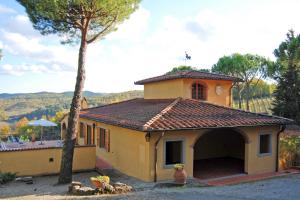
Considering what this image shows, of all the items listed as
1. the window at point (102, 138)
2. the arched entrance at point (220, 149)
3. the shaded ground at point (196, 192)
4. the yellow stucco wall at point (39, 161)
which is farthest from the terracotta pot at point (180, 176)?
the window at point (102, 138)

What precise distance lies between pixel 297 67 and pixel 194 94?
15873mm

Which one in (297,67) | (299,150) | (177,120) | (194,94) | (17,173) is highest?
(297,67)

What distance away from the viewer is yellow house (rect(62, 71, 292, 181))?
13.6m

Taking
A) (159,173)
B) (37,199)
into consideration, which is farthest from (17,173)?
(159,173)

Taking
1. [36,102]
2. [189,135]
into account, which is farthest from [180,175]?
[36,102]

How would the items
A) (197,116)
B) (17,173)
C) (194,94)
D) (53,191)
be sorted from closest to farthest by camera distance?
(53,191) < (197,116) < (17,173) < (194,94)

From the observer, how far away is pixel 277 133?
16266 mm

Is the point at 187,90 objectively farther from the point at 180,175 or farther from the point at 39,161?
the point at 39,161

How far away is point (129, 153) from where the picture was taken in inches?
601

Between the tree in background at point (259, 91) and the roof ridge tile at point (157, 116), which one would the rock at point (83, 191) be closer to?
the roof ridge tile at point (157, 116)

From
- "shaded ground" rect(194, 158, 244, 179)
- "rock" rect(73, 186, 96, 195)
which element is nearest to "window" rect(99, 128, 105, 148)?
"shaded ground" rect(194, 158, 244, 179)

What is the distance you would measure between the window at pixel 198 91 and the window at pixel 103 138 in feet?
18.5

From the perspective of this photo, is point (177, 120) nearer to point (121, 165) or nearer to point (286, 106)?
point (121, 165)

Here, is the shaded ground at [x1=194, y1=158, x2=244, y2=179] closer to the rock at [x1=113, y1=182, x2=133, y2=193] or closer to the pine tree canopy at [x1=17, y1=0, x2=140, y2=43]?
the rock at [x1=113, y1=182, x2=133, y2=193]
